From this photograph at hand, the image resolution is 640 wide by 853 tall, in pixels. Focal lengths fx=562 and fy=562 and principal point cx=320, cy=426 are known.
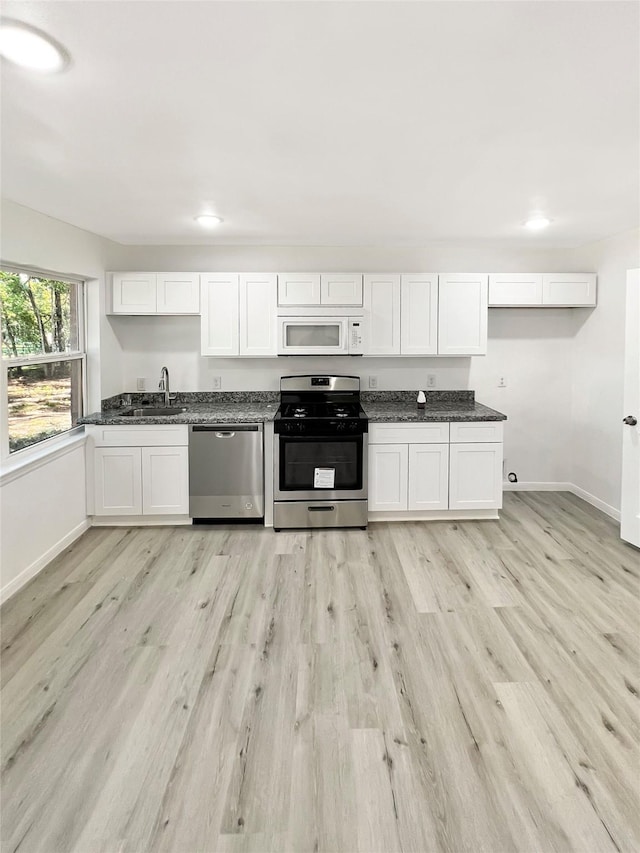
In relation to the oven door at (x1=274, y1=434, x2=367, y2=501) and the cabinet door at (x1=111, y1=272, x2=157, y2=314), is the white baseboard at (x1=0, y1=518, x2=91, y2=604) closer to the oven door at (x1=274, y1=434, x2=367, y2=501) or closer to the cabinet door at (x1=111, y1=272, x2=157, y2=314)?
the oven door at (x1=274, y1=434, x2=367, y2=501)

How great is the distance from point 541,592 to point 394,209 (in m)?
2.59

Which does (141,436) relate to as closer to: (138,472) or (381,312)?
(138,472)

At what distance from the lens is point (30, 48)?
1674 millimetres

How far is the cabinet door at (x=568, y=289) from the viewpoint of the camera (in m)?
4.96

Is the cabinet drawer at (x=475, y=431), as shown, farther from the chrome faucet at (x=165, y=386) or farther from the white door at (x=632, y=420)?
the chrome faucet at (x=165, y=386)

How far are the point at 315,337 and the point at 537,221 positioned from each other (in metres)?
1.95

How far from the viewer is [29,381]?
3.84 metres

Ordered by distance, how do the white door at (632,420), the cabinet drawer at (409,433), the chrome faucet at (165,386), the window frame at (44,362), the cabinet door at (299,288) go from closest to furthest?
1. the window frame at (44,362)
2. the white door at (632,420)
3. the cabinet drawer at (409,433)
4. the cabinet door at (299,288)
5. the chrome faucet at (165,386)

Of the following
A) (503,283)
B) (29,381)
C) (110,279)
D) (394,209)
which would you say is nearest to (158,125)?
(394,209)

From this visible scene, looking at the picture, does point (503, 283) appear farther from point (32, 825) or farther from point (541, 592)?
point (32, 825)

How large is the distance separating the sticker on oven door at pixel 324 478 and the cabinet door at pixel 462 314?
4.90 ft

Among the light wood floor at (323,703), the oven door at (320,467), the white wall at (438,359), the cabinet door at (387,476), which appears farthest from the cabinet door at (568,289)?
the light wood floor at (323,703)

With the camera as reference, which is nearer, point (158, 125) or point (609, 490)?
point (158, 125)

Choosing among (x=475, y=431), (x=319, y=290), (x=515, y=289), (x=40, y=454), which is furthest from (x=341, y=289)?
(x=40, y=454)
